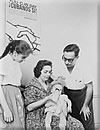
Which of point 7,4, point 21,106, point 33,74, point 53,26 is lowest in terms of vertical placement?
point 21,106

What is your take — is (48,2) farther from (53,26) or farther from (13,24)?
(13,24)

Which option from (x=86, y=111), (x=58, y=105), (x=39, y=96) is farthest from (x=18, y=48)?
(x=86, y=111)

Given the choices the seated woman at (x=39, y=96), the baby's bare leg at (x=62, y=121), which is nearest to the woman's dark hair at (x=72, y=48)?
the seated woman at (x=39, y=96)

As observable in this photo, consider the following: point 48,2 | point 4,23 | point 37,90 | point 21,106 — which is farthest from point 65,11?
point 21,106

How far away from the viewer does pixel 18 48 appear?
138cm

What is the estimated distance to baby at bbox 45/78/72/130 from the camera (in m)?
1.43

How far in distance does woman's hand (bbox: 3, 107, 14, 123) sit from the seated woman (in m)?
0.09

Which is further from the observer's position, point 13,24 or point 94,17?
point 94,17

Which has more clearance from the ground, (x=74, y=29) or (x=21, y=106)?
(x=74, y=29)

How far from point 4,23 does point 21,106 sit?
434 millimetres

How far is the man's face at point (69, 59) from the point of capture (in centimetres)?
147

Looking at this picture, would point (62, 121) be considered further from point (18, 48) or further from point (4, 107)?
point (18, 48)

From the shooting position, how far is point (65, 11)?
4.80 feet

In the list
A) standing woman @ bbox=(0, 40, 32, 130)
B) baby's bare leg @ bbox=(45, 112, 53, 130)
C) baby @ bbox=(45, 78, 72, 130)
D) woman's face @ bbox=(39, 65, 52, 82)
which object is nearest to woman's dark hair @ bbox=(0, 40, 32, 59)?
standing woman @ bbox=(0, 40, 32, 130)
